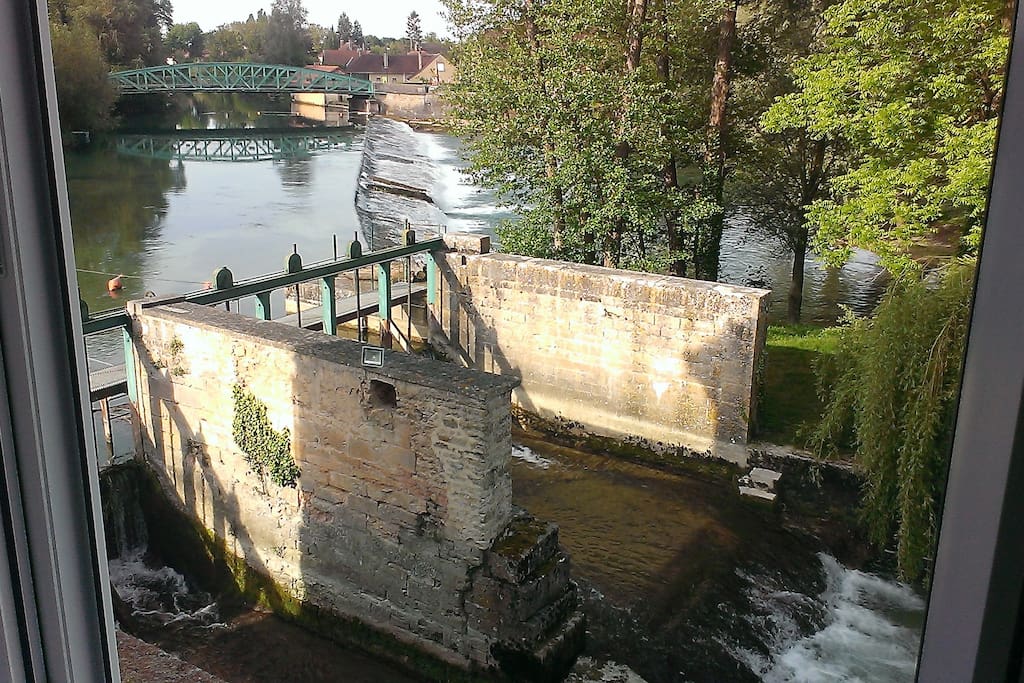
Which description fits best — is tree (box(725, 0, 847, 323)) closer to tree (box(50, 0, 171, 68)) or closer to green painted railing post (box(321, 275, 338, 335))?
green painted railing post (box(321, 275, 338, 335))

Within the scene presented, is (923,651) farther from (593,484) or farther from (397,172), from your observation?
(397,172)

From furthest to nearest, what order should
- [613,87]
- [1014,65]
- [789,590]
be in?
[613,87] → [789,590] → [1014,65]

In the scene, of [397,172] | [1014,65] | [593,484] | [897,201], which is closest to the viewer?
[1014,65]

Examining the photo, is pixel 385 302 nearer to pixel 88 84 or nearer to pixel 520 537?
pixel 520 537

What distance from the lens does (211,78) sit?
2088 mm

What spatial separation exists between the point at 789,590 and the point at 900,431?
2.88 ft

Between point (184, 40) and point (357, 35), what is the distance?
69cm

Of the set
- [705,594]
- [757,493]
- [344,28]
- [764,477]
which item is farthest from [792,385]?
[344,28]

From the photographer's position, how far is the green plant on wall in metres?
3.01

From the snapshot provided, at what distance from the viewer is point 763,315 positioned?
13.3 ft

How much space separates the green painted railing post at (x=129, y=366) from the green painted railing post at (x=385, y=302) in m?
1.69

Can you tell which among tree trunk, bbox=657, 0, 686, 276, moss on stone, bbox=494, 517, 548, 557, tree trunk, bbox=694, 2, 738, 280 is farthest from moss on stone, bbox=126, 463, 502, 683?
tree trunk, bbox=694, 2, 738, 280

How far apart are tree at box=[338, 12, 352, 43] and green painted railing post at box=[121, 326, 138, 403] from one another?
1591 millimetres

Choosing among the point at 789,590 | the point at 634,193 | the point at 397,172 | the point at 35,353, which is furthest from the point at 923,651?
the point at 397,172
